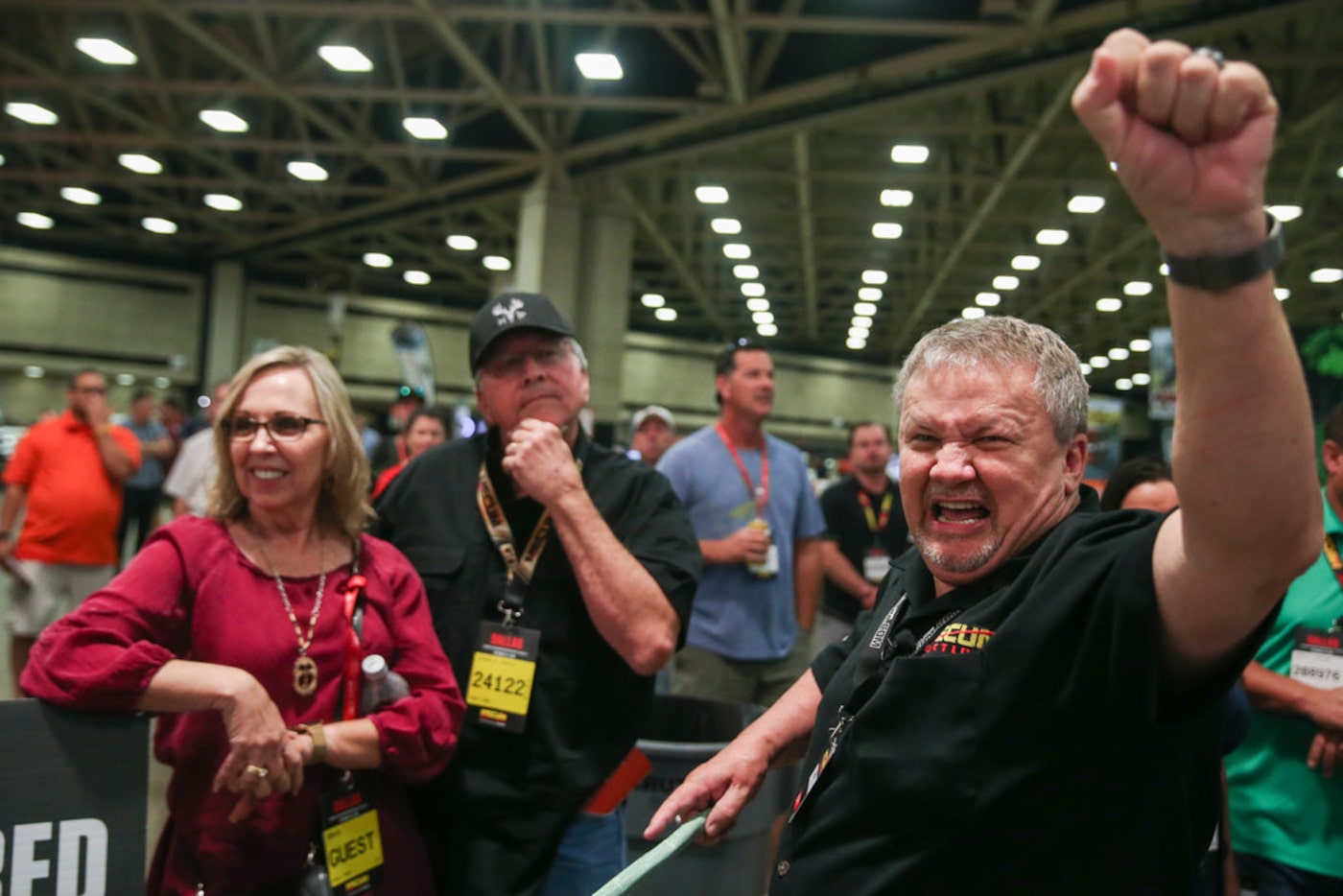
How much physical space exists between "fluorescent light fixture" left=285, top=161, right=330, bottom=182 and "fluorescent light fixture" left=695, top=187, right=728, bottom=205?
20.1ft

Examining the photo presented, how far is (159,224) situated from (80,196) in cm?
214

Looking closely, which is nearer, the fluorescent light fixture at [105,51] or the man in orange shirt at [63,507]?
the man in orange shirt at [63,507]

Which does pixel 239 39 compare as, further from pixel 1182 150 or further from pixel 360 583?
pixel 1182 150

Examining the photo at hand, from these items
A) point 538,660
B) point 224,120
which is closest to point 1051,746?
point 538,660

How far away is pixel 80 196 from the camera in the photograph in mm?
18984

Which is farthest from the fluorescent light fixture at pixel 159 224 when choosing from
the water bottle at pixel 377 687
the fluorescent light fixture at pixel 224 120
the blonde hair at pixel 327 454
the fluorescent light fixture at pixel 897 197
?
the water bottle at pixel 377 687

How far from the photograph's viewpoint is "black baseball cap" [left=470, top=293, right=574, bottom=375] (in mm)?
2252

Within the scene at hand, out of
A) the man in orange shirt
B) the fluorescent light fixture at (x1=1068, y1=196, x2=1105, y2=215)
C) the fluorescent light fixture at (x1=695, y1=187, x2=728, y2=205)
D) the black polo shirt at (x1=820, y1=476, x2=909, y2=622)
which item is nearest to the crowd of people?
the black polo shirt at (x1=820, y1=476, x2=909, y2=622)

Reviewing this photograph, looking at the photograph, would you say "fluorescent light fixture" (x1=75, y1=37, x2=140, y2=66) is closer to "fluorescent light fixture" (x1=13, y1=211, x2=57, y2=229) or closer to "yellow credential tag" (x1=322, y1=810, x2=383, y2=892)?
"fluorescent light fixture" (x1=13, y1=211, x2=57, y2=229)

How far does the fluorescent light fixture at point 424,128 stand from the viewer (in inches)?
521

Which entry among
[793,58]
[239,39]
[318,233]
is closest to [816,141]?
[793,58]

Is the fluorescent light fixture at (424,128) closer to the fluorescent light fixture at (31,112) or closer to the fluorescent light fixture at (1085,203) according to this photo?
the fluorescent light fixture at (31,112)

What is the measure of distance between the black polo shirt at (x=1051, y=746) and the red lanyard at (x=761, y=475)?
3.08 metres

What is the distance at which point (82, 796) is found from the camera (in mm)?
1773
